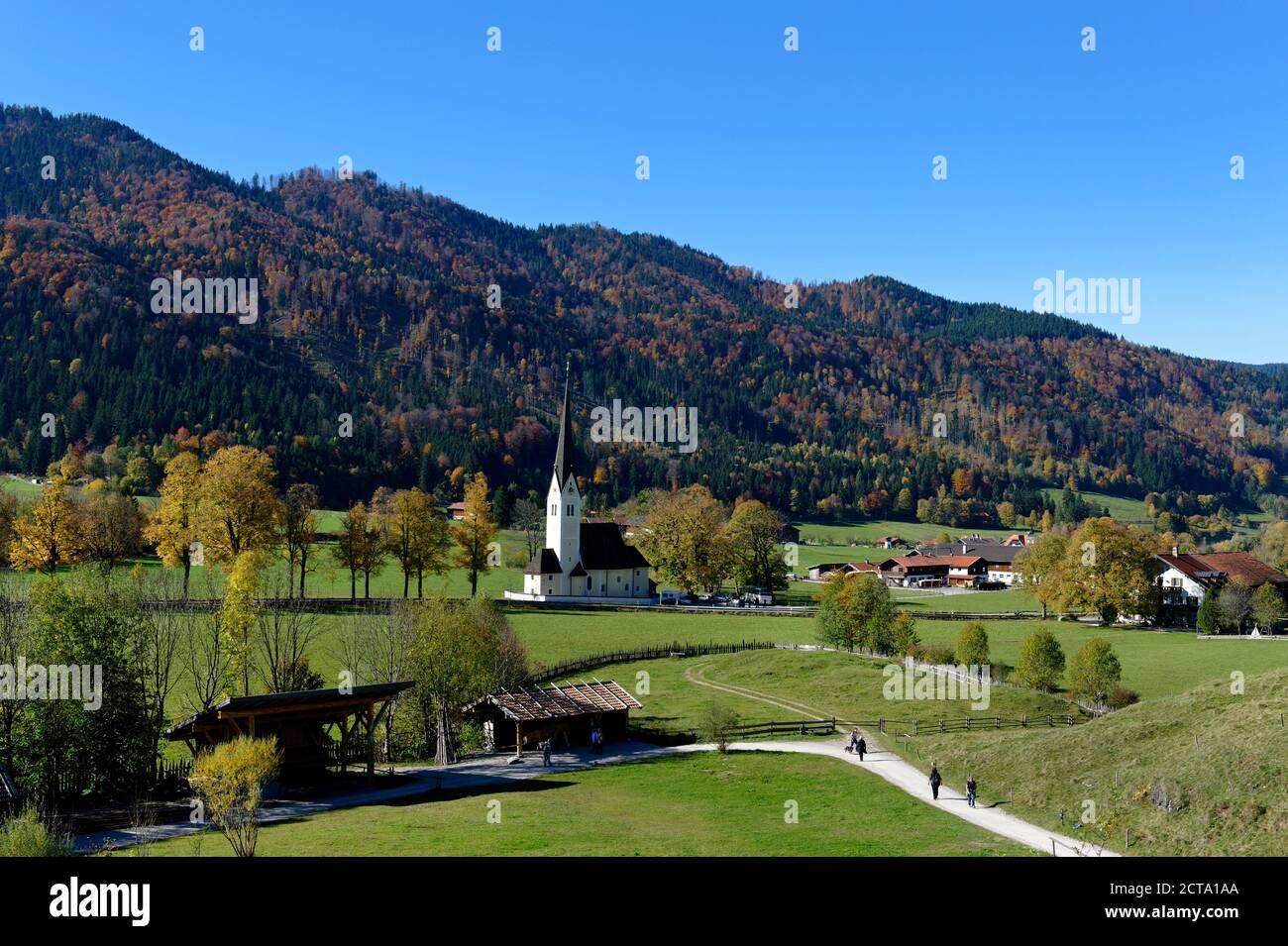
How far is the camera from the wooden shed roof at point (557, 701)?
136 feet

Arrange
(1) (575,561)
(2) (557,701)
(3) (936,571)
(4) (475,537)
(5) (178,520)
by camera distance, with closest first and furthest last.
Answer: (2) (557,701)
(5) (178,520)
(4) (475,537)
(1) (575,561)
(3) (936,571)

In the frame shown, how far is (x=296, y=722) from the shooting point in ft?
112

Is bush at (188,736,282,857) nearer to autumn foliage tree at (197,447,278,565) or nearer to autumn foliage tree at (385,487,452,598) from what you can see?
autumn foliage tree at (197,447,278,565)

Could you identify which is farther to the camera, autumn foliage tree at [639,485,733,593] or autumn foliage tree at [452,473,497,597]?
autumn foliage tree at [639,485,733,593]

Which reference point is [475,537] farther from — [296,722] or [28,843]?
[28,843]

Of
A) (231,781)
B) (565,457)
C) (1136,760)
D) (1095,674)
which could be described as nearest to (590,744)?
(231,781)

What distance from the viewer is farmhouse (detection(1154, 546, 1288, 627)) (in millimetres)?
89125

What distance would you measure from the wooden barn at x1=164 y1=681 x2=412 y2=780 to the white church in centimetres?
6111

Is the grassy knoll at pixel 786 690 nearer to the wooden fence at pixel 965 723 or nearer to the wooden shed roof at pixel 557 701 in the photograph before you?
the wooden fence at pixel 965 723

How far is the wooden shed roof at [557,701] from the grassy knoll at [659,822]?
17.0 feet

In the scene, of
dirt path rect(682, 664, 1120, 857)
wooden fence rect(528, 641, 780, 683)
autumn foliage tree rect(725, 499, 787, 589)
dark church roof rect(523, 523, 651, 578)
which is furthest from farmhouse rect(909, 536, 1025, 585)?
dirt path rect(682, 664, 1120, 857)

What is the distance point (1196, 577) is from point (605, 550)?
61079 millimetres
